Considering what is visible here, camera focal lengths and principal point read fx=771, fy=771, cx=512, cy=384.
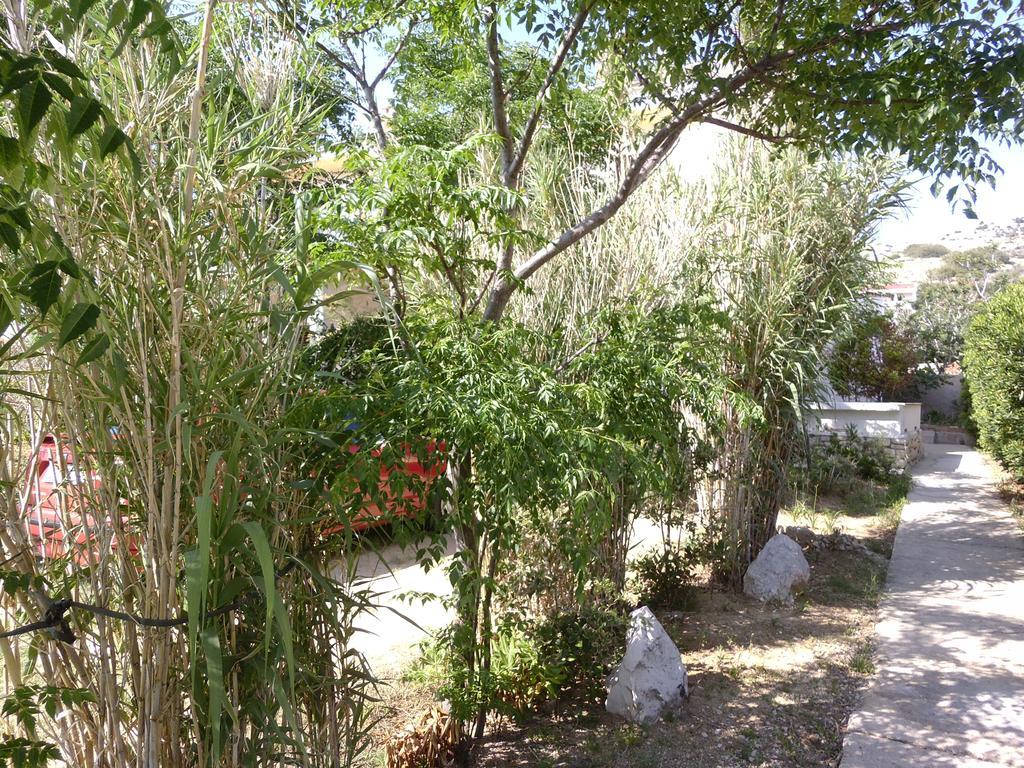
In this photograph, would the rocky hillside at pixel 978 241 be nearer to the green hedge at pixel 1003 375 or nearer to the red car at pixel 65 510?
the green hedge at pixel 1003 375

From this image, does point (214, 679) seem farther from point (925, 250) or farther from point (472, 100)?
point (925, 250)

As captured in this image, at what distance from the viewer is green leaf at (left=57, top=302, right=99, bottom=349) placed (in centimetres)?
131

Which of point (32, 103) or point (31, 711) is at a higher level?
point (32, 103)

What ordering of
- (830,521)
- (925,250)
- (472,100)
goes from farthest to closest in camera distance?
(925,250) → (472,100) → (830,521)

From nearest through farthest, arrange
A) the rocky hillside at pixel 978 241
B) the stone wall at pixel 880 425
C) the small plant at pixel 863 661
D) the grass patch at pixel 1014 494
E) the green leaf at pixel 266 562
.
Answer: the green leaf at pixel 266 562
the small plant at pixel 863 661
the grass patch at pixel 1014 494
the stone wall at pixel 880 425
the rocky hillside at pixel 978 241

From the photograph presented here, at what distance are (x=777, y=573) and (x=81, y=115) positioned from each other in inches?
232

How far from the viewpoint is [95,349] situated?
141cm

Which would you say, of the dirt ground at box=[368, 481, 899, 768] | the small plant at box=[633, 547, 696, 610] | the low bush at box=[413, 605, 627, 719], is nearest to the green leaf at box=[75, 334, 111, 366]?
the dirt ground at box=[368, 481, 899, 768]

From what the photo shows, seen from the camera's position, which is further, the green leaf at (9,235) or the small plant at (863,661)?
the small plant at (863,661)

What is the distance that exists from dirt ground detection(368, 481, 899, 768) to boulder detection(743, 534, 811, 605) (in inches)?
4.4

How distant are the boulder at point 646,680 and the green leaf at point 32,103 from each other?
3697 mm

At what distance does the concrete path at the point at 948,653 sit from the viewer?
3762mm

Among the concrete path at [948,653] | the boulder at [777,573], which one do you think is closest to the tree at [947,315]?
the concrete path at [948,653]

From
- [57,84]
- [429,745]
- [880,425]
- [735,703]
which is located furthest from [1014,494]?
[57,84]
